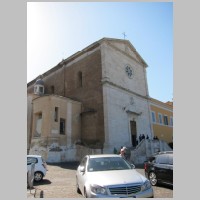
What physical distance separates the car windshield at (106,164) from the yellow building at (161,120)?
2671 centimetres

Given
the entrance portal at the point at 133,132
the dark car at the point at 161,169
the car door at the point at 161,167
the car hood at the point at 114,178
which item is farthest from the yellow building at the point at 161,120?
the car hood at the point at 114,178

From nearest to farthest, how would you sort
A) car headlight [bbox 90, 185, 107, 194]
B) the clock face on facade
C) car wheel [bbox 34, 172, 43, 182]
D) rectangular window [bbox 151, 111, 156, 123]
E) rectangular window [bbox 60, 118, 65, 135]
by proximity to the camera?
car headlight [bbox 90, 185, 107, 194], car wheel [bbox 34, 172, 43, 182], rectangular window [bbox 60, 118, 65, 135], the clock face on facade, rectangular window [bbox 151, 111, 156, 123]

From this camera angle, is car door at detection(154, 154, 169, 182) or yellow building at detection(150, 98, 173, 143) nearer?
car door at detection(154, 154, 169, 182)

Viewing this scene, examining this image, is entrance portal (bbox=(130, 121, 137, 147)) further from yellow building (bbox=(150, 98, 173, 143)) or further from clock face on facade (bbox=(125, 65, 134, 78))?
clock face on facade (bbox=(125, 65, 134, 78))

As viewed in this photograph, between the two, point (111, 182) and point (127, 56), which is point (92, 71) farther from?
point (111, 182)

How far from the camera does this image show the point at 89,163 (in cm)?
741

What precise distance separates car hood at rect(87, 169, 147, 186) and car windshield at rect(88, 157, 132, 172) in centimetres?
37

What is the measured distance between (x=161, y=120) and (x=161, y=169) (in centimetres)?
2848

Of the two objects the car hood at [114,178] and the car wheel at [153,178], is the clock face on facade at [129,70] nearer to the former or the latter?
the car wheel at [153,178]

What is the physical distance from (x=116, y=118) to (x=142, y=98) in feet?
26.9

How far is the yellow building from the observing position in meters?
34.5

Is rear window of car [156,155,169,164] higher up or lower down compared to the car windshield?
lower down

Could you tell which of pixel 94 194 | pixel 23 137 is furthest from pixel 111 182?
pixel 23 137

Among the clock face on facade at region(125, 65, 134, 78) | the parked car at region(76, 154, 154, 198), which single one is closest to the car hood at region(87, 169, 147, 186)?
the parked car at region(76, 154, 154, 198)
